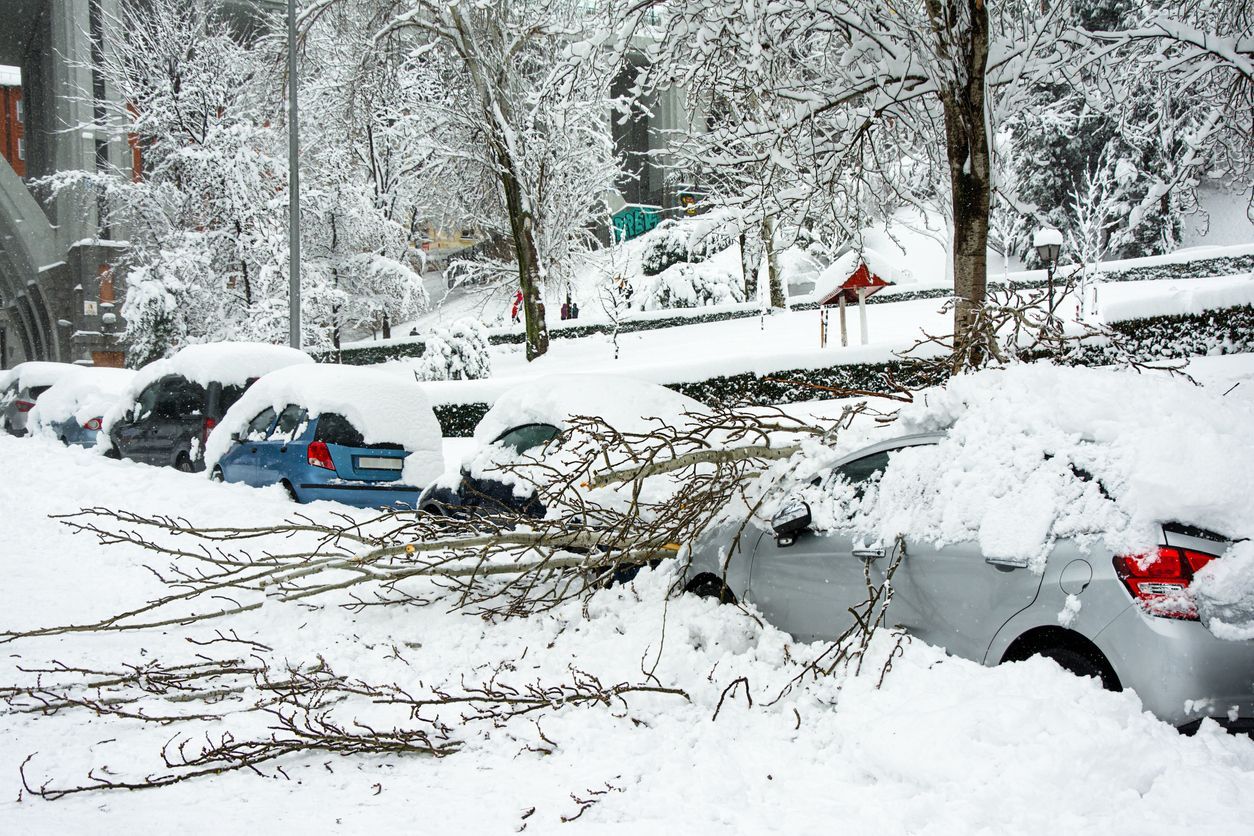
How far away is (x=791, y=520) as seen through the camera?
4.90 m

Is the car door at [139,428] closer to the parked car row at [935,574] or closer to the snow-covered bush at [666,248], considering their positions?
the parked car row at [935,574]

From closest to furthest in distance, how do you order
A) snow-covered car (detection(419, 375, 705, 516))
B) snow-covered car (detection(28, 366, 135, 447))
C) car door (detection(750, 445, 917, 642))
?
1. car door (detection(750, 445, 917, 642))
2. snow-covered car (detection(419, 375, 705, 516))
3. snow-covered car (detection(28, 366, 135, 447))

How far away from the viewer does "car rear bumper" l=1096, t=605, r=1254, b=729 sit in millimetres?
3451

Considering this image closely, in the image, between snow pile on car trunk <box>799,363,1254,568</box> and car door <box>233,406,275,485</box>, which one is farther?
car door <box>233,406,275,485</box>

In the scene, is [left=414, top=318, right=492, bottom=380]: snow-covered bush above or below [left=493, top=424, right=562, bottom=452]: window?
above

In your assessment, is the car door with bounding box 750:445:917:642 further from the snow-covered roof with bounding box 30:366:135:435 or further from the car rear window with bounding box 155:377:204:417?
the snow-covered roof with bounding box 30:366:135:435

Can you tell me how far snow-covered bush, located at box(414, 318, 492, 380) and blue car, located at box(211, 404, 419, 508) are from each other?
13264 millimetres

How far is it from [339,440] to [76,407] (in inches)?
365

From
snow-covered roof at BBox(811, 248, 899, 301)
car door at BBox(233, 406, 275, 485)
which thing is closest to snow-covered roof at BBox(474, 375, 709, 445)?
car door at BBox(233, 406, 275, 485)

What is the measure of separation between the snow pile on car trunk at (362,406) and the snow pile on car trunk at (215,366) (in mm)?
1867

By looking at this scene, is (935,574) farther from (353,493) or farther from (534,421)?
(353,493)

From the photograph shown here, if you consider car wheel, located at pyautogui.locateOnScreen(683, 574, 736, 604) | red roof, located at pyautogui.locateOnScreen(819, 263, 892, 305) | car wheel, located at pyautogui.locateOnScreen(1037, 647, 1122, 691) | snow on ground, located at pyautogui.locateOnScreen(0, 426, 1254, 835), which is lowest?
snow on ground, located at pyautogui.locateOnScreen(0, 426, 1254, 835)

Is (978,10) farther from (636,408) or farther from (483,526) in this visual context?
(483,526)

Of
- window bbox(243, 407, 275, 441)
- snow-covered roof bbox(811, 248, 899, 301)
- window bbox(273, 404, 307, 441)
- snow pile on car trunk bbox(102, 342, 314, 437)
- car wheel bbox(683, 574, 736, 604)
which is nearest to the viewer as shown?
car wheel bbox(683, 574, 736, 604)
